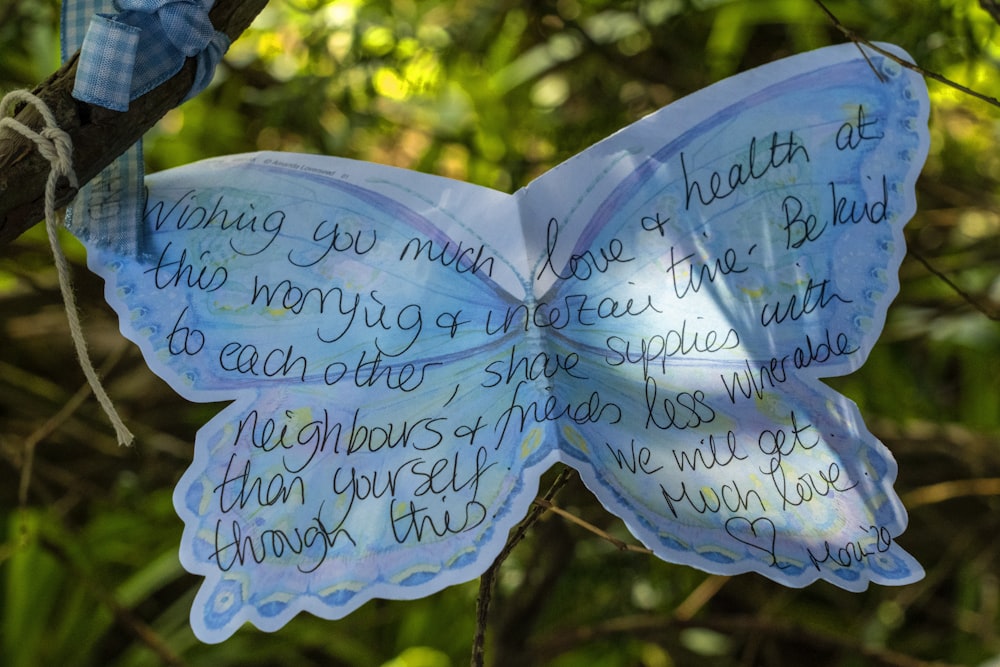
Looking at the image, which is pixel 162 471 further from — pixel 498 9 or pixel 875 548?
pixel 875 548

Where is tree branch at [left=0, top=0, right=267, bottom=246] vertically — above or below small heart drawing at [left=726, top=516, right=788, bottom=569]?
above

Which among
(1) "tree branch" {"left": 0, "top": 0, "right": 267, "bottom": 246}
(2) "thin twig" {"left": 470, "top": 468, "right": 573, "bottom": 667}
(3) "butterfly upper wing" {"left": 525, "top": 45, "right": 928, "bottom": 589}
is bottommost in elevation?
(2) "thin twig" {"left": 470, "top": 468, "right": 573, "bottom": 667}

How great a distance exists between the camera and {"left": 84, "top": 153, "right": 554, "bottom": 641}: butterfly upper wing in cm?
43

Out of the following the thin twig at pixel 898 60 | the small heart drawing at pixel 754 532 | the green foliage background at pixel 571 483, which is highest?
the thin twig at pixel 898 60

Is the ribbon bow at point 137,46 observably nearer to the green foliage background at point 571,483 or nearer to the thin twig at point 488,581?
the thin twig at point 488,581

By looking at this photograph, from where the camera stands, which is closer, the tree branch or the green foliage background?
the tree branch

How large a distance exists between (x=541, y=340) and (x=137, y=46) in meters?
0.26

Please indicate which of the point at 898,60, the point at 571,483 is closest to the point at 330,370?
the point at 898,60

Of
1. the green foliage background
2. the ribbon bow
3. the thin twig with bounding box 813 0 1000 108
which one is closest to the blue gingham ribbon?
the ribbon bow

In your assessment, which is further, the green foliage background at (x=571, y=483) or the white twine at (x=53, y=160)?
the green foliage background at (x=571, y=483)

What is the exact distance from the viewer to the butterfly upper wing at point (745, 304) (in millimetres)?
455

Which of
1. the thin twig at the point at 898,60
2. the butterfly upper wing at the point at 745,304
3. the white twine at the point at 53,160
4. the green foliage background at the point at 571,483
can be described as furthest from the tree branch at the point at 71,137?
the green foliage background at the point at 571,483

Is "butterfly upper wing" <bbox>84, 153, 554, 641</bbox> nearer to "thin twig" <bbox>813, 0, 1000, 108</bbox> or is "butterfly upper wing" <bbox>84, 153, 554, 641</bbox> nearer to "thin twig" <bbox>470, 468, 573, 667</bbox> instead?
"thin twig" <bbox>470, 468, 573, 667</bbox>

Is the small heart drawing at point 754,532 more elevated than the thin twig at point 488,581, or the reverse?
the small heart drawing at point 754,532
